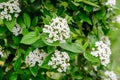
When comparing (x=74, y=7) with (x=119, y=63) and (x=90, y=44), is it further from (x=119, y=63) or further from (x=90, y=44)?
(x=119, y=63)

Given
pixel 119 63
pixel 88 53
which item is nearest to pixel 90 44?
pixel 88 53

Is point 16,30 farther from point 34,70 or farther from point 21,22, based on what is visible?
point 34,70

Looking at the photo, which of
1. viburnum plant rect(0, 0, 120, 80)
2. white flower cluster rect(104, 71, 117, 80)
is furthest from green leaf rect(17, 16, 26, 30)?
white flower cluster rect(104, 71, 117, 80)

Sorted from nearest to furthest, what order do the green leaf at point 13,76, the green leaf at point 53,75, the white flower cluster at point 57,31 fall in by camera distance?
the white flower cluster at point 57,31
the green leaf at point 13,76
the green leaf at point 53,75

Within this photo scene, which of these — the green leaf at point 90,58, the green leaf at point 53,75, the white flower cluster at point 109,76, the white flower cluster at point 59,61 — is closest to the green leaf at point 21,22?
the white flower cluster at point 59,61

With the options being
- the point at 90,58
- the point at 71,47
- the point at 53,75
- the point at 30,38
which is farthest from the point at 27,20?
the point at 53,75

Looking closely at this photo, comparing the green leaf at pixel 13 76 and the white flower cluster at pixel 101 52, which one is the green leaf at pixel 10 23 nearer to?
the green leaf at pixel 13 76
